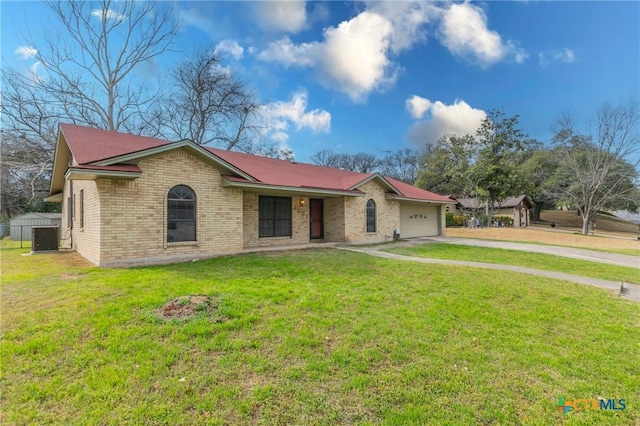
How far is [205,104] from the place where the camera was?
26.8 m

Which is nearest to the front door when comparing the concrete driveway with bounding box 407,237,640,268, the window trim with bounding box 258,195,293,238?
the window trim with bounding box 258,195,293,238

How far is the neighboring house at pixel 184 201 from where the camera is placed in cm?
814

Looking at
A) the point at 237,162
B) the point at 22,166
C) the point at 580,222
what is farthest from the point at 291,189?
the point at 580,222

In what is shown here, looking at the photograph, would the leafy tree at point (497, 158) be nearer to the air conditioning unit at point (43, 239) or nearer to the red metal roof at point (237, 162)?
the red metal roof at point (237, 162)

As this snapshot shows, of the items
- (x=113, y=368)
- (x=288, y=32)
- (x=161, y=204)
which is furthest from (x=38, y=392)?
(x=288, y=32)

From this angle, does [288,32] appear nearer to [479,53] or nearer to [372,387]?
[479,53]

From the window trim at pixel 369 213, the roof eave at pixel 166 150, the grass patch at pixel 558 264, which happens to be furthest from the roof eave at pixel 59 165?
the grass patch at pixel 558 264

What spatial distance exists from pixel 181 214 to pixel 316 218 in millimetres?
7404

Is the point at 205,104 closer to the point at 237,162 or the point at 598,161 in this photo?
the point at 237,162

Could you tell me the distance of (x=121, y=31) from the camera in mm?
22391

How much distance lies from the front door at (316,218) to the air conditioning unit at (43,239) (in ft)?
35.4

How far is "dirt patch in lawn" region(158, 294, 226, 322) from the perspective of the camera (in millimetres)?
4410

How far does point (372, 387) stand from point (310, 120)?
2126cm
